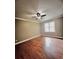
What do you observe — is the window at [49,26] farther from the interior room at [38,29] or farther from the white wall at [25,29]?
the white wall at [25,29]

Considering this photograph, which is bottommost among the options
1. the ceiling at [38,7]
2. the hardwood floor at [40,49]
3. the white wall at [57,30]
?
the hardwood floor at [40,49]

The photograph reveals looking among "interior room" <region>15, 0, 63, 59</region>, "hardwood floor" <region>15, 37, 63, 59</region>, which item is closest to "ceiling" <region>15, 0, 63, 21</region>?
"interior room" <region>15, 0, 63, 59</region>

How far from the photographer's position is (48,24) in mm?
1566

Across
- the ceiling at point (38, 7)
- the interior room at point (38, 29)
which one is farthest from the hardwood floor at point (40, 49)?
the ceiling at point (38, 7)

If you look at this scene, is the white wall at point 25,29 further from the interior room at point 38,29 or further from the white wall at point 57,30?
the white wall at point 57,30

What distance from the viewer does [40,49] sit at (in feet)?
4.97

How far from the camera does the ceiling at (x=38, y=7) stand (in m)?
1.51

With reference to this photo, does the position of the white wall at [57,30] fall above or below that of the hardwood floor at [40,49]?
above

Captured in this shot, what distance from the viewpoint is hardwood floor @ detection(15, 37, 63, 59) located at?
1.48 m

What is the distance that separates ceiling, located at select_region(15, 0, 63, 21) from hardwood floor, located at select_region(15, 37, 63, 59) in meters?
0.37

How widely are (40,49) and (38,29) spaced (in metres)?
0.29
